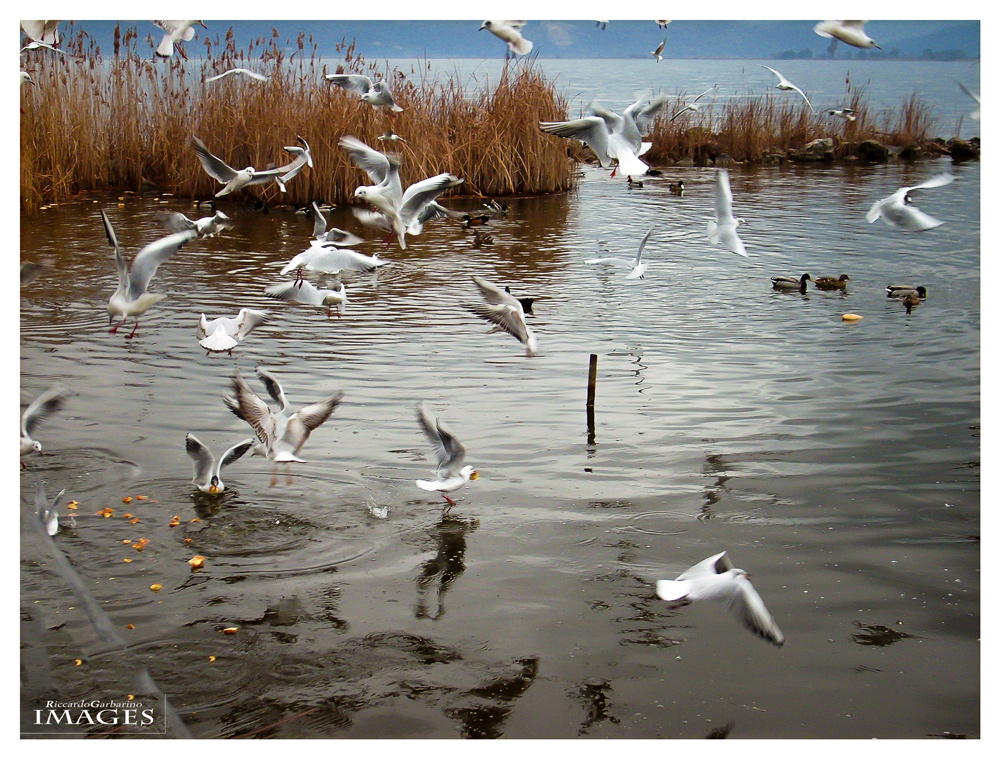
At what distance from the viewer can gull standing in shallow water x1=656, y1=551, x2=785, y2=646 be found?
3.43 meters

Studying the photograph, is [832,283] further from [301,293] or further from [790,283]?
[301,293]

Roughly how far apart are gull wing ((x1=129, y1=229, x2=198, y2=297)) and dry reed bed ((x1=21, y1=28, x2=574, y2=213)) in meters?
9.13

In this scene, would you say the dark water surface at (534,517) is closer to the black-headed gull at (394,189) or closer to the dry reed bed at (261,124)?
the black-headed gull at (394,189)

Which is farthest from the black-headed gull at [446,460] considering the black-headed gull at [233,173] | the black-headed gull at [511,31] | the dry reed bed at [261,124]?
the dry reed bed at [261,124]

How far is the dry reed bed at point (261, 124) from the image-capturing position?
14125mm

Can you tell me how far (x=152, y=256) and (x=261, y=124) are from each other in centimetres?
1017

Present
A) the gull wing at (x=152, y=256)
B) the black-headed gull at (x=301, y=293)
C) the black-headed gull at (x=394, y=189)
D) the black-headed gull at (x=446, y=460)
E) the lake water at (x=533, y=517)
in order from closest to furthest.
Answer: the lake water at (x=533, y=517) < the gull wing at (x=152, y=256) < the black-headed gull at (x=446, y=460) < the black-headed gull at (x=394, y=189) < the black-headed gull at (x=301, y=293)

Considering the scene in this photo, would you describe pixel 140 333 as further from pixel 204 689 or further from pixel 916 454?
pixel 916 454

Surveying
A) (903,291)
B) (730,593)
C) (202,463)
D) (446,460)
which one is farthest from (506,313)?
(903,291)

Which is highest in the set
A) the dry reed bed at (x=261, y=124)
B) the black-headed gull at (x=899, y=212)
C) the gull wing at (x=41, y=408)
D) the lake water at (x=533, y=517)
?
the dry reed bed at (x=261, y=124)

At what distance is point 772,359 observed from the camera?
7840 millimetres

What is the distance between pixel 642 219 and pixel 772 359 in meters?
6.97

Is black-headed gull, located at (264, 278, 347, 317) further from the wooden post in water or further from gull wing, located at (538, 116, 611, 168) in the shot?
gull wing, located at (538, 116, 611, 168)

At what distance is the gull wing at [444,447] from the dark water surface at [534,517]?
0.40 meters
